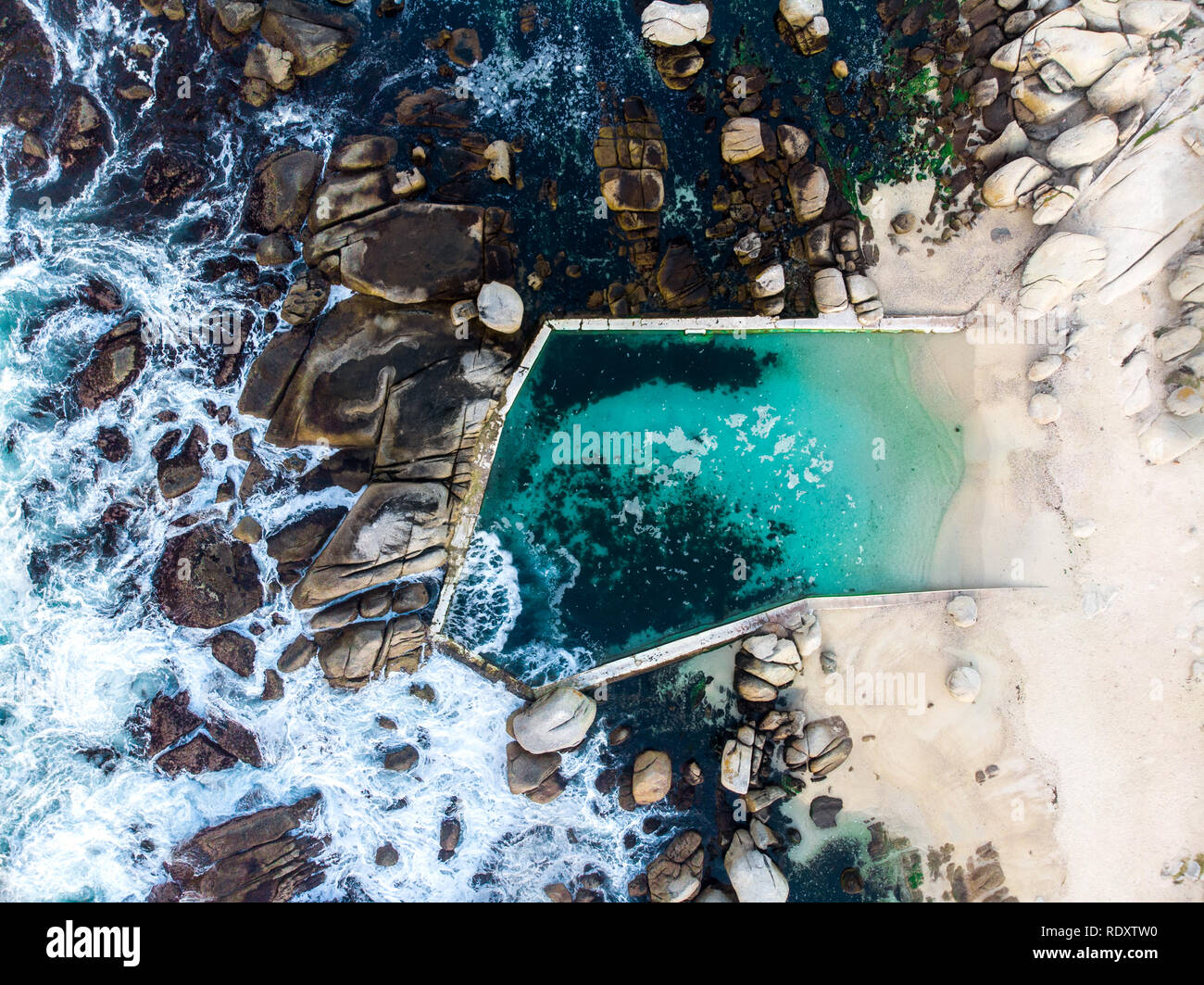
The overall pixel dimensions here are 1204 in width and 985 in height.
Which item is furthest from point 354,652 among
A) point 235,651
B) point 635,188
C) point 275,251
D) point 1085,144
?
point 1085,144

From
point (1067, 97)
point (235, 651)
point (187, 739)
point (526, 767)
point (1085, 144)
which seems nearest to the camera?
point (1085, 144)

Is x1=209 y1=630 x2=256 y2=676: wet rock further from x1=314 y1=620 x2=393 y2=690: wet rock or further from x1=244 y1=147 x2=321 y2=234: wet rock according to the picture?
x1=244 y1=147 x2=321 y2=234: wet rock

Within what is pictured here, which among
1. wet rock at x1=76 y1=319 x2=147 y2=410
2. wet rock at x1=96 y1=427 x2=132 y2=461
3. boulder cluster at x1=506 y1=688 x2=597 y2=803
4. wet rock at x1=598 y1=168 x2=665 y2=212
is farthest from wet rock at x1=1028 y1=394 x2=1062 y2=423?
wet rock at x1=96 y1=427 x2=132 y2=461

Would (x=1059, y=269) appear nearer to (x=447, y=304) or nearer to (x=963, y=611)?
(x=963, y=611)

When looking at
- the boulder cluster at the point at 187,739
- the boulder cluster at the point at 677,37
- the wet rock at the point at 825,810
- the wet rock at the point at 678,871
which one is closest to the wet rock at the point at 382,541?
the boulder cluster at the point at 187,739
